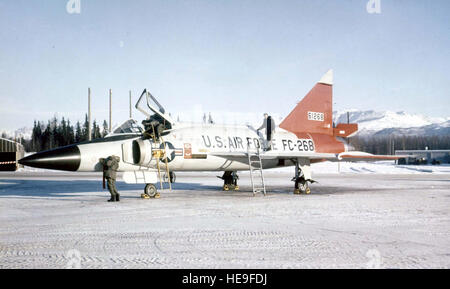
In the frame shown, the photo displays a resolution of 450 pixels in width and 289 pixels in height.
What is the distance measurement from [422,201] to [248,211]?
639 centimetres

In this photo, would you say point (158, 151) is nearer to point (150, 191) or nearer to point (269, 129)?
point (150, 191)

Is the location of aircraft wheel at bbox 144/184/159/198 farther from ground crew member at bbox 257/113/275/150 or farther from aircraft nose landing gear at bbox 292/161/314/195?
aircraft nose landing gear at bbox 292/161/314/195

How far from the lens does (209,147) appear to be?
595 inches

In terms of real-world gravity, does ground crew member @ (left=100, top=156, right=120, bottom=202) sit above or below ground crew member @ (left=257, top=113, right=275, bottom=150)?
below

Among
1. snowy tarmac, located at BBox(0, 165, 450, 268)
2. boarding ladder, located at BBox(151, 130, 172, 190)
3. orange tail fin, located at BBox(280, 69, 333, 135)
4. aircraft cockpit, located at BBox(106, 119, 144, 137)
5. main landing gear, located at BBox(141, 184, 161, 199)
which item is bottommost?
snowy tarmac, located at BBox(0, 165, 450, 268)

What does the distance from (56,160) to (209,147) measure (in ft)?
18.2

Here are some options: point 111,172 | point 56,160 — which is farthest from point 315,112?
point 56,160

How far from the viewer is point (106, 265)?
4922 mm

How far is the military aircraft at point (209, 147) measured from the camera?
507 inches

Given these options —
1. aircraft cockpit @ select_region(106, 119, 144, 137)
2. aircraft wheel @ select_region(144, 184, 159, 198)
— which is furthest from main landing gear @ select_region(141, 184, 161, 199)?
aircraft cockpit @ select_region(106, 119, 144, 137)

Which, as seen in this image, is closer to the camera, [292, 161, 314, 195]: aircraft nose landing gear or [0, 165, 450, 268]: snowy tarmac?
[0, 165, 450, 268]: snowy tarmac

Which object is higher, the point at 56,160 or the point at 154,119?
the point at 154,119

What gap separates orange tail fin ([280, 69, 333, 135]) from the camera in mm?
18859
